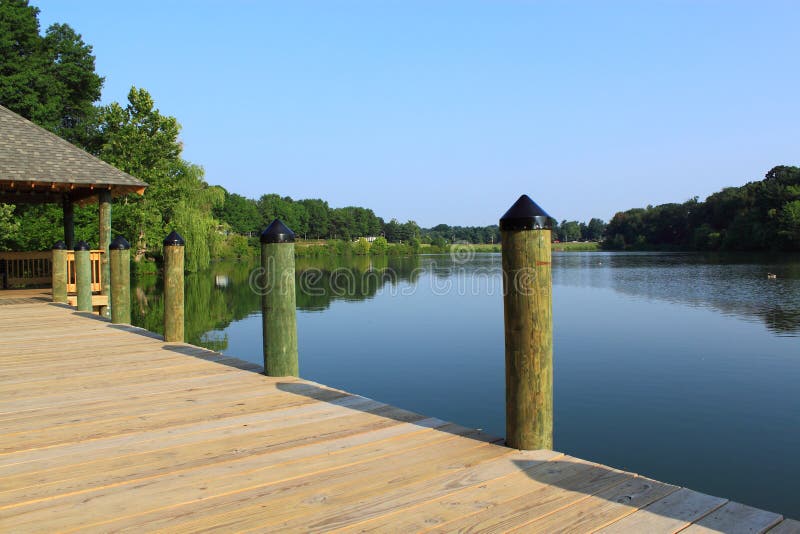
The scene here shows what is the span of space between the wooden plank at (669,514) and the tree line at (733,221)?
70.4m

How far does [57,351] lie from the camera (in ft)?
20.8

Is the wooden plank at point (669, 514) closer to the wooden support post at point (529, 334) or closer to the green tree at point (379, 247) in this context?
the wooden support post at point (529, 334)

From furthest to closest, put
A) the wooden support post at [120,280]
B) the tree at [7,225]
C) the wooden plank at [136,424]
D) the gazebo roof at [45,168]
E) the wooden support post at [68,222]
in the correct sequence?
1. the tree at [7,225]
2. the wooden support post at [68,222]
3. the gazebo roof at [45,168]
4. the wooden support post at [120,280]
5. the wooden plank at [136,424]

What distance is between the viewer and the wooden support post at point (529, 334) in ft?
9.64

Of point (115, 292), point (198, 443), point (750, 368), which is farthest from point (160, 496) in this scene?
point (750, 368)

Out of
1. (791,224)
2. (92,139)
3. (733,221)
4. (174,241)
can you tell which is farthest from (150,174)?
(733,221)

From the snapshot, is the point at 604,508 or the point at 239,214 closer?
the point at 604,508

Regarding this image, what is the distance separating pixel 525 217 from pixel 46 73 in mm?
32863

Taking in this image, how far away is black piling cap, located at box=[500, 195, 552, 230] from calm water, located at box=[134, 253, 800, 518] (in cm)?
462

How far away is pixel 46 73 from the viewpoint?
28766 mm

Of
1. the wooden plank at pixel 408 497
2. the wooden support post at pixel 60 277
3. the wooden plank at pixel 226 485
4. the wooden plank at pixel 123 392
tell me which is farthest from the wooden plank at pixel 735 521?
the wooden support post at pixel 60 277

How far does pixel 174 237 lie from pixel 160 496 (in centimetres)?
469

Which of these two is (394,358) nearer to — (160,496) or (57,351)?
(57,351)

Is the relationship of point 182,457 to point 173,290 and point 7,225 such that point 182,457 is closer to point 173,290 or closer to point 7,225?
point 173,290
